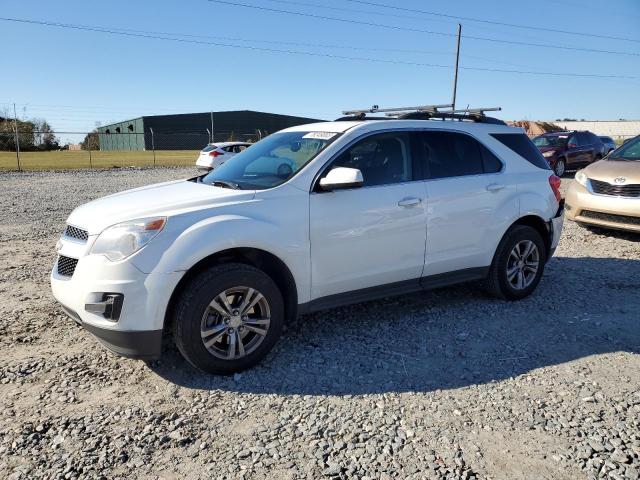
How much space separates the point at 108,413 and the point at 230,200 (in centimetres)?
159

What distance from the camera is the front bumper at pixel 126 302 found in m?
3.25

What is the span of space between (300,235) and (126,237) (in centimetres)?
120

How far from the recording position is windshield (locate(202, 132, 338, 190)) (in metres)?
4.05

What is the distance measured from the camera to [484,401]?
3.34 m

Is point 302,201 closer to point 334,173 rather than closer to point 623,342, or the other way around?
point 334,173

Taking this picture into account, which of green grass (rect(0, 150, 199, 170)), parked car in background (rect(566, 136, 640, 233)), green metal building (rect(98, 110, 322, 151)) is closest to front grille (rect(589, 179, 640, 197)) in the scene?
parked car in background (rect(566, 136, 640, 233))

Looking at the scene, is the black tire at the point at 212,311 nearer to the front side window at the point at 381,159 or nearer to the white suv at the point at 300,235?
the white suv at the point at 300,235

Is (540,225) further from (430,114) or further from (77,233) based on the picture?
(77,233)

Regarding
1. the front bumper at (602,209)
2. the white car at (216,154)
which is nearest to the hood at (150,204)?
the front bumper at (602,209)

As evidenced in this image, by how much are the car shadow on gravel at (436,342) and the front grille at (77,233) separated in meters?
1.06

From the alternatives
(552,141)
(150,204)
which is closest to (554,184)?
(150,204)

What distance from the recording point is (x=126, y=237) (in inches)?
131

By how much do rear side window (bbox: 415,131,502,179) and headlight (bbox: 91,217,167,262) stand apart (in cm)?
239

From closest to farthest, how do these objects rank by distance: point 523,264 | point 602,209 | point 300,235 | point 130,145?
point 300,235, point 523,264, point 602,209, point 130,145
